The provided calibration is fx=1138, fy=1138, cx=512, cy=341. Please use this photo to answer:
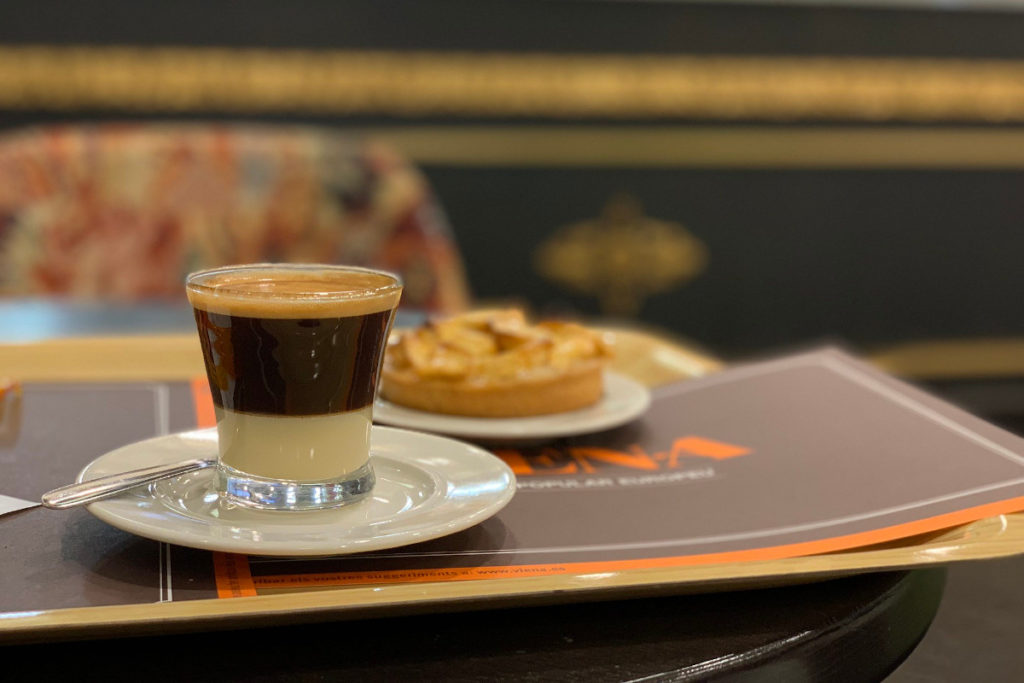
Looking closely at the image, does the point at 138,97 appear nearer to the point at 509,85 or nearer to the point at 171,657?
the point at 509,85

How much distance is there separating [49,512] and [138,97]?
6.18ft

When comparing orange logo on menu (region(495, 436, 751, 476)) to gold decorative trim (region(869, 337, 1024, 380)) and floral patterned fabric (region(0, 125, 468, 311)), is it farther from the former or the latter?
gold decorative trim (region(869, 337, 1024, 380))

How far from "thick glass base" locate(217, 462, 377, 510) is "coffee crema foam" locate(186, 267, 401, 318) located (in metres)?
0.08

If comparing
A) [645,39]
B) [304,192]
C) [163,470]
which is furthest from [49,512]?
[645,39]

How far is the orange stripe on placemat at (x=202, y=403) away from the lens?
733 mm

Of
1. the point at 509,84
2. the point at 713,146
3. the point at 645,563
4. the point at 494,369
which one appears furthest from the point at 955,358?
the point at 645,563

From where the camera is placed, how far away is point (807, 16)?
2521mm

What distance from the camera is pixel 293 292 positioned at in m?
0.55

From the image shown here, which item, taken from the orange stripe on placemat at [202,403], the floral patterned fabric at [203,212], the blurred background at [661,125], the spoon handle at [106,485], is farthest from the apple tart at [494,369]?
the blurred background at [661,125]

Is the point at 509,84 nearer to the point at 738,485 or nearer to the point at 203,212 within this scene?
the point at 203,212

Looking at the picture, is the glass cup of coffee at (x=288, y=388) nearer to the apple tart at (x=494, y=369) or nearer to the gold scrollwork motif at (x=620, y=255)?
the apple tart at (x=494, y=369)

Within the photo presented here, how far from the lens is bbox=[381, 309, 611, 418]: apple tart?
29.2 inches

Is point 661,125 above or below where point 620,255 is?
above

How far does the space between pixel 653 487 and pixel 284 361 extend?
8.2 inches
